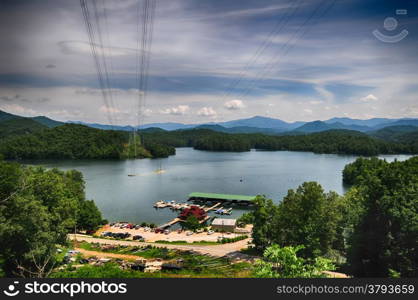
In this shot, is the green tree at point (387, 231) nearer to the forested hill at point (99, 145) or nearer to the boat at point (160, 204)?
the boat at point (160, 204)

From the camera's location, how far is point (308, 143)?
90500 mm

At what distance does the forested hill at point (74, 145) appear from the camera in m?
61.7

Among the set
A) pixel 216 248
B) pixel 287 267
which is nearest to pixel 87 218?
pixel 216 248

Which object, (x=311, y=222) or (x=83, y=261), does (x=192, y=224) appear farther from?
(x=311, y=222)

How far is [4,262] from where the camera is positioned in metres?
8.77

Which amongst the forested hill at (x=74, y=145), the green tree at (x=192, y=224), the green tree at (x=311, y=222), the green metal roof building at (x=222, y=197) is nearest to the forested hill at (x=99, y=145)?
the forested hill at (x=74, y=145)

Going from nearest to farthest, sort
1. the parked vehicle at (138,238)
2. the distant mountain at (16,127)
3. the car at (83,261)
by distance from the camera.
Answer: the car at (83,261) → the parked vehicle at (138,238) → the distant mountain at (16,127)

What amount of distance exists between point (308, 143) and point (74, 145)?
61.9 metres

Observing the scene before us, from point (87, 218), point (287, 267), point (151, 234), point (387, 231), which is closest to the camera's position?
point (287, 267)

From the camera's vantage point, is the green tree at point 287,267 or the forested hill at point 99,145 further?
the forested hill at point 99,145

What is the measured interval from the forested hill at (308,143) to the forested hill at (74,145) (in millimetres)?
23572

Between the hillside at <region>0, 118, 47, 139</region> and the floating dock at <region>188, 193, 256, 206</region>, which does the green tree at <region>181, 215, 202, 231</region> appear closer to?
the floating dock at <region>188, 193, 256, 206</region>

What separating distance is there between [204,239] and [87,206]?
26.3 feet

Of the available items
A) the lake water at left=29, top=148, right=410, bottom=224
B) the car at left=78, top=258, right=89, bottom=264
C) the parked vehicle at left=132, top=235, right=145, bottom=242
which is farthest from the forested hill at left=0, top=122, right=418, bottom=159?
the car at left=78, top=258, right=89, bottom=264
